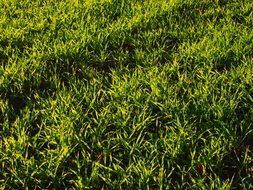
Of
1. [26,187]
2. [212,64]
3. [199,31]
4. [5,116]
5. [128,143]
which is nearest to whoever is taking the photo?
[26,187]

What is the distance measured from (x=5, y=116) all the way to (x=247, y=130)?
1.69m

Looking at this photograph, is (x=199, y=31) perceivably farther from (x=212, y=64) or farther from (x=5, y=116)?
(x=5, y=116)

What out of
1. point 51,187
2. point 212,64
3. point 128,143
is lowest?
point 51,187

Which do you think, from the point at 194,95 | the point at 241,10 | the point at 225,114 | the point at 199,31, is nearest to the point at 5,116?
the point at 194,95

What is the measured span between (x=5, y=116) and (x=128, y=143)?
96 centimetres

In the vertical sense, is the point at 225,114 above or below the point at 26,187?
above

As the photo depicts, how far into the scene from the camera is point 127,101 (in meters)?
2.69

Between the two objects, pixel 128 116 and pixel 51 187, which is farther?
pixel 128 116

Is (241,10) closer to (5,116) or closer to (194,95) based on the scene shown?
(194,95)

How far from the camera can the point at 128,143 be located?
2.33 metres

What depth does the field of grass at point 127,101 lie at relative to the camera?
219cm

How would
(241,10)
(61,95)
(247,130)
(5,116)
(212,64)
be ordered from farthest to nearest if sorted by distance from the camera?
(241,10) < (212,64) < (61,95) < (5,116) < (247,130)

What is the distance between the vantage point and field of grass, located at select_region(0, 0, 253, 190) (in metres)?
2.19

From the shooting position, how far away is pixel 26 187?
211 cm
